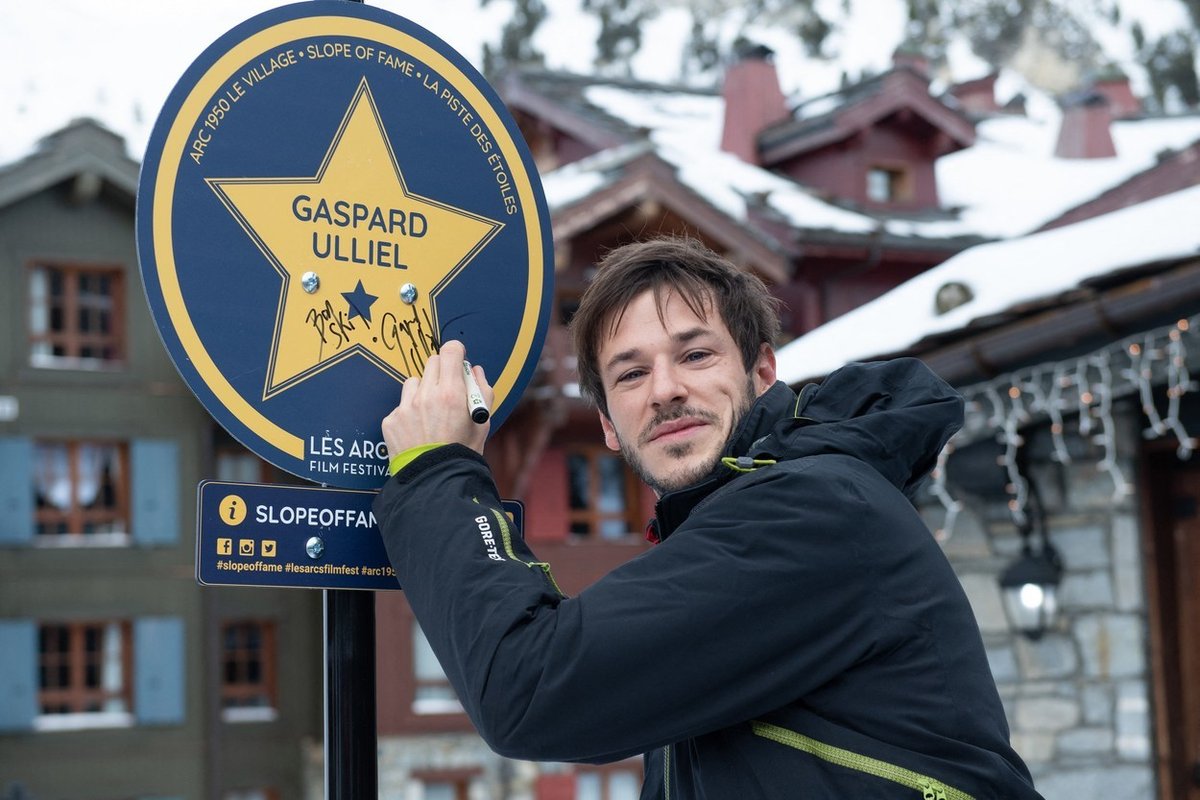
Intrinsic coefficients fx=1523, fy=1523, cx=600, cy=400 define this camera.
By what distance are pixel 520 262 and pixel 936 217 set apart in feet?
57.4

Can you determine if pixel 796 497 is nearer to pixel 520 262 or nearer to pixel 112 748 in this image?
→ pixel 520 262

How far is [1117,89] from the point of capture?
24.8 m

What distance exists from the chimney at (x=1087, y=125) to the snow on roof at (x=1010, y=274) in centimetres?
1355

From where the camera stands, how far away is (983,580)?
684 centimetres

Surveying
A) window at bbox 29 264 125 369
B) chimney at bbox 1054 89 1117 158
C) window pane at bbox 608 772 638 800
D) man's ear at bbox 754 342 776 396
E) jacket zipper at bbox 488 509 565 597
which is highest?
chimney at bbox 1054 89 1117 158

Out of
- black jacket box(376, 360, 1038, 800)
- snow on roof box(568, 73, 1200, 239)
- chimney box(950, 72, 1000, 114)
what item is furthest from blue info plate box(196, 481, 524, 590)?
chimney box(950, 72, 1000, 114)

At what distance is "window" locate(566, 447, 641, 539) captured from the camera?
715 inches

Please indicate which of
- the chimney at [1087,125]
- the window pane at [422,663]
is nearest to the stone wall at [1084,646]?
the window pane at [422,663]

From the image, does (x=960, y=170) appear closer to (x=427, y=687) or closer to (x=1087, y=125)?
(x=1087, y=125)

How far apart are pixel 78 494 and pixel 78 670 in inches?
82.8

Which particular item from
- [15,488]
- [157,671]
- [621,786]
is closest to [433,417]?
[621,786]

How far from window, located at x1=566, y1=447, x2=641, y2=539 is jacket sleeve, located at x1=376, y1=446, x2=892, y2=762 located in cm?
1636

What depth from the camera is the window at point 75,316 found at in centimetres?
1816

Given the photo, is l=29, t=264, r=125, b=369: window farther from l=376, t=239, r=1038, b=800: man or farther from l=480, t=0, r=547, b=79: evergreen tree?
l=376, t=239, r=1038, b=800: man
